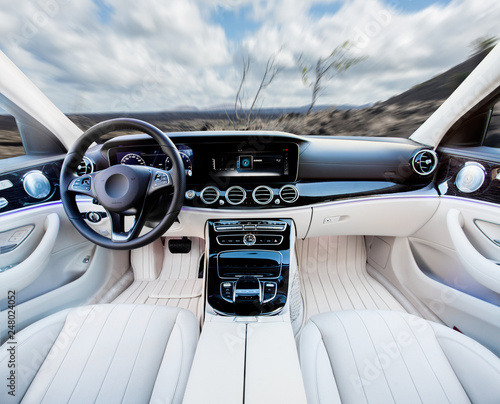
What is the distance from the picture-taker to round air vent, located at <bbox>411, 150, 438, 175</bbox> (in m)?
1.58

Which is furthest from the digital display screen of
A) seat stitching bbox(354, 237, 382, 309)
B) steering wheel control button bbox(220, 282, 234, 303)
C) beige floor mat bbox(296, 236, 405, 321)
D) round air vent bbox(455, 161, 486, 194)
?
seat stitching bbox(354, 237, 382, 309)

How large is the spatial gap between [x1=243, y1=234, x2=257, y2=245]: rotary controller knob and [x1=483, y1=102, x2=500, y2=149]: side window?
1491 millimetres

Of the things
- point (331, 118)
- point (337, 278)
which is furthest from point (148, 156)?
point (337, 278)

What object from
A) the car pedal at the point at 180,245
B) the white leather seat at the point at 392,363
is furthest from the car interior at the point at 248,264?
the car pedal at the point at 180,245

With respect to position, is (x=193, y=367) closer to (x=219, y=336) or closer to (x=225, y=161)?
(x=219, y=336)

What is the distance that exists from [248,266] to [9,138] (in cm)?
151

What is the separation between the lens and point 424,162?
159 cm

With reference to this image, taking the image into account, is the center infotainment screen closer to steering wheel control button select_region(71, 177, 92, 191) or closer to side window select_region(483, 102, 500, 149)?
steering wheel control button select_region(71, 177, 92, 191)

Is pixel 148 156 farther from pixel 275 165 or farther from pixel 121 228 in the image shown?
pixel 275 165

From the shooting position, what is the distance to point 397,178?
1.66 metres

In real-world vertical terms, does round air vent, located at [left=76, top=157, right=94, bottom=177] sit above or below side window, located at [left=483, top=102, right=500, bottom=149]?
below

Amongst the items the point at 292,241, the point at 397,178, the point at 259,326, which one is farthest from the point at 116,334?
the point at 397,178

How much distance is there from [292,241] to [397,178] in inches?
32.4

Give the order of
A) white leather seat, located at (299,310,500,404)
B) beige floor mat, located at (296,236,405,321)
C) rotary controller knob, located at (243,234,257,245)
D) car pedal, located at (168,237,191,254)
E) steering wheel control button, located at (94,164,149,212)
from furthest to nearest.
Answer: car pedal, located at (168,237,191,254)
beige floor mat, located at (296,236,405,321)
rotary controller knob, located at (243,234,257,245)
steering wheel control button, located at (94,164,149,212)
white leather seat, located at (299,310,500,404)
